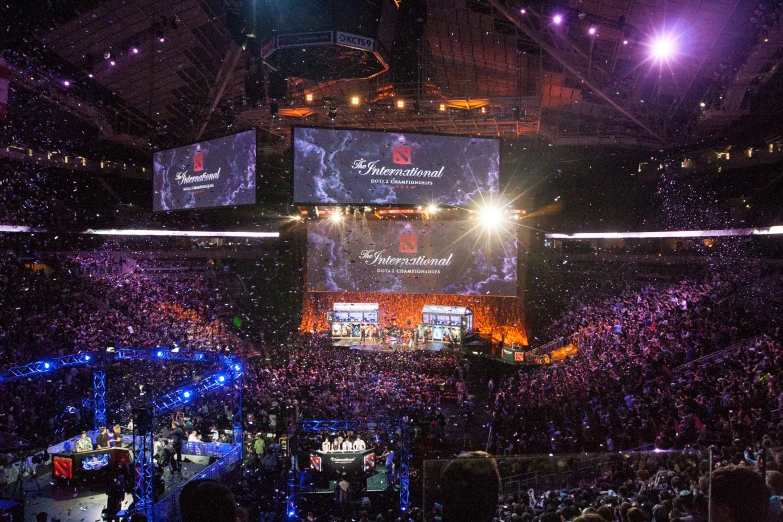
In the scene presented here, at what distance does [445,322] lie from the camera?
2088cm

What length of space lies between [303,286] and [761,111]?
17985 millimetres

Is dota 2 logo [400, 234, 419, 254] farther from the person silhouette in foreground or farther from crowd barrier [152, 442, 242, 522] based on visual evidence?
the person silhouette in foreground

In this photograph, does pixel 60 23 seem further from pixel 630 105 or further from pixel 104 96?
pixel 630 105

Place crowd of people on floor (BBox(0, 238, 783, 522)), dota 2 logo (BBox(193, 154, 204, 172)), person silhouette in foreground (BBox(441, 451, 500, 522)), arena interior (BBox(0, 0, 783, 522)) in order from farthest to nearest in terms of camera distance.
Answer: dota 2 logo (BBox(193, 154, 204, 172)), arena interior (BBox(0, 0, 783, 522)), crowd of people on floor (BBox(0, 238, 783, 522)), person silhouette in foreground (BBox(441, 451, 500, 522))

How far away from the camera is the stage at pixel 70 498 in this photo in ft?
29.5

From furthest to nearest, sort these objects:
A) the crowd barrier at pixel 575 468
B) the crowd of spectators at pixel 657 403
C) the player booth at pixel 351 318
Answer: the player booth at pixel 351 318 < the crowd of spectators at pixel 657 403 < the crowd barrier at pixel 575 468

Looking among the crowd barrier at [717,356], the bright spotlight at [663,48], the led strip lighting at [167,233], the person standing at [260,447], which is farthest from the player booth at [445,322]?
the bright spotlight at [663,48]

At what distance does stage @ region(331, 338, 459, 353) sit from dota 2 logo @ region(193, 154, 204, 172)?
26.2 feet

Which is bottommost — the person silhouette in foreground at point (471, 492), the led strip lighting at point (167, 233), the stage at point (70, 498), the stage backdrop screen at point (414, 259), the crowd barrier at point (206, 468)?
the stage at point (70, 498)

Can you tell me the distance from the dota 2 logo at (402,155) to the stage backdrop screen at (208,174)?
14.4 ft

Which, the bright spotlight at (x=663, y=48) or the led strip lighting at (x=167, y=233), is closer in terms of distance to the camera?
the bright spotlight at (x=663, y=48)

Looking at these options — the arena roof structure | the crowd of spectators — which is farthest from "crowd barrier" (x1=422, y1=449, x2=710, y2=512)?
the arena roof structure

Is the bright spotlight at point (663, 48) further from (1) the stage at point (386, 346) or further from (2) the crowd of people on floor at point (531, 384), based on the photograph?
(1) the stage at point (386, 346)

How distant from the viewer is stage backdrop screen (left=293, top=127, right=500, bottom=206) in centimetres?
1675
